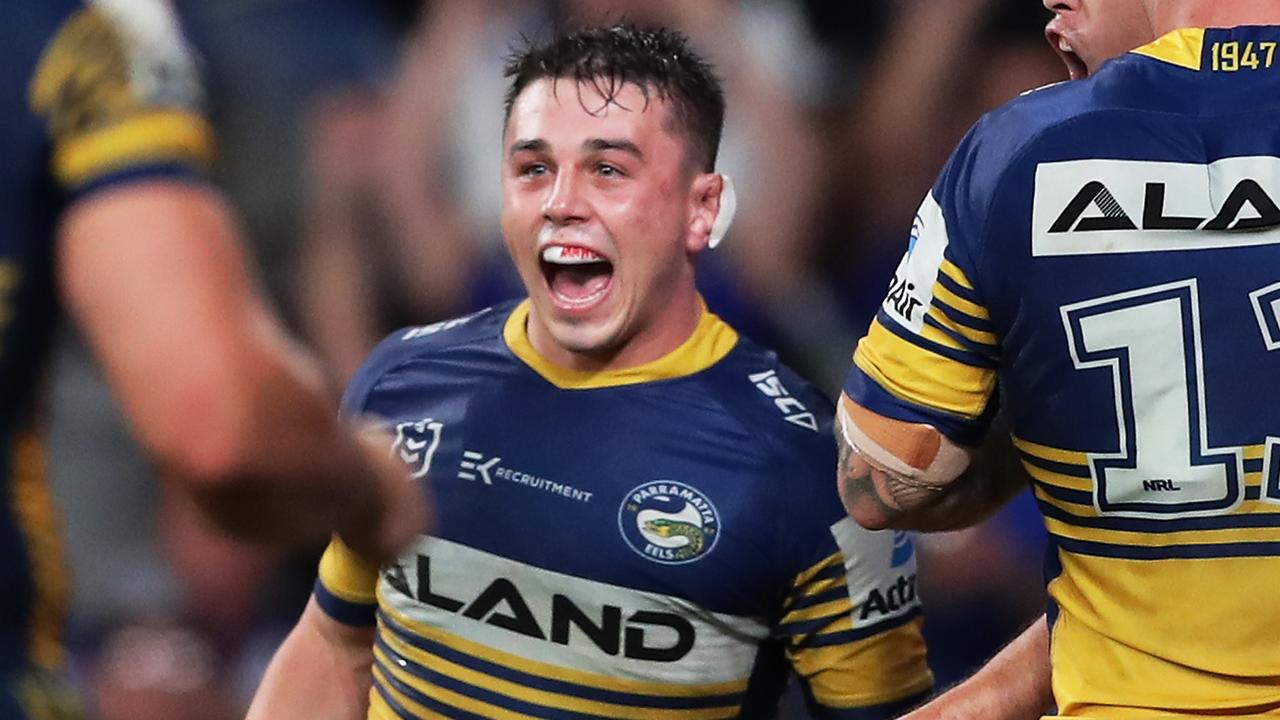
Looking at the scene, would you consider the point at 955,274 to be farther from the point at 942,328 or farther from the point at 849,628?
the point at 849,628

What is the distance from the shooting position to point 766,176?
504 centimetres

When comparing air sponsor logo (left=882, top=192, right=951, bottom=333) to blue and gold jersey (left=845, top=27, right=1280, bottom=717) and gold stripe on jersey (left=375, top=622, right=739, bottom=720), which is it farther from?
gold stripe on jersey (left=375, top=622, right=739, bottom=720)

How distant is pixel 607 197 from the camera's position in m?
3.06

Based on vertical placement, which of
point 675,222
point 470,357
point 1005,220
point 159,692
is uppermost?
point 1005,220

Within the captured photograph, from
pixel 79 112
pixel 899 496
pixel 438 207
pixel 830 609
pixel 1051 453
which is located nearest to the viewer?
pixel 79 112

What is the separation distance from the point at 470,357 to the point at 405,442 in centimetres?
18

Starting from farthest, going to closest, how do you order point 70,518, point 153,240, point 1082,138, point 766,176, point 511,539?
1. point 70,518
2. point 766,176
3. point 511,539
4. point 1082,138
5. point 153,240

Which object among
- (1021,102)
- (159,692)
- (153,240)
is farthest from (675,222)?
(159,692)

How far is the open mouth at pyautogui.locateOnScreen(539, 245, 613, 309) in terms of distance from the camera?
3.05 metres

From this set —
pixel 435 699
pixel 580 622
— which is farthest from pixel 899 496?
pixel 435 699

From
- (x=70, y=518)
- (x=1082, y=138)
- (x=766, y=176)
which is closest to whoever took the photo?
(x=1082, y=138)

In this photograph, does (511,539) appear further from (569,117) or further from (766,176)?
(766,176)

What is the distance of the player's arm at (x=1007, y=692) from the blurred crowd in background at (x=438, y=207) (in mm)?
1921

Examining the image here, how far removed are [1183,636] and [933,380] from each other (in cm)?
43
